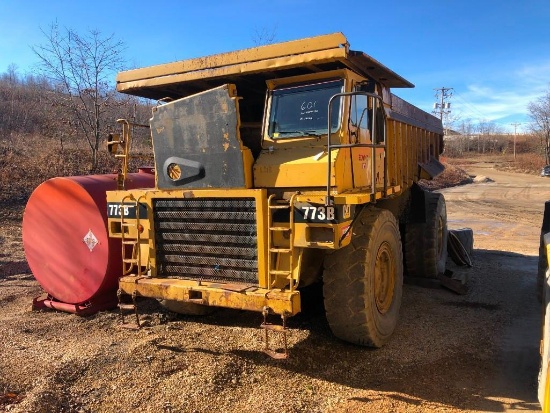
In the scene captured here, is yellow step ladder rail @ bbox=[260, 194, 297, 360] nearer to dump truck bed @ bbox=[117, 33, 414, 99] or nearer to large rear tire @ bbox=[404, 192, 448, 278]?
dump truck bed @ bbox=[117, 33, 414, 99]

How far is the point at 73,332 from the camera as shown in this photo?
5.23 m

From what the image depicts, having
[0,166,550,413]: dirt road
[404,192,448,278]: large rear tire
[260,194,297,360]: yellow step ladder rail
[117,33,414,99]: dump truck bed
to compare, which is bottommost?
[0,166,550,413]: dirt road

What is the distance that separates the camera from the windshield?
181 inches

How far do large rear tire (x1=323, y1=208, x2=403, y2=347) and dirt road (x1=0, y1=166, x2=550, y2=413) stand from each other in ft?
0.95

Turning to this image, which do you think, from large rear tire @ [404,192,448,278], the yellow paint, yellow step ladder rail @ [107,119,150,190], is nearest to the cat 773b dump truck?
the yellow paint

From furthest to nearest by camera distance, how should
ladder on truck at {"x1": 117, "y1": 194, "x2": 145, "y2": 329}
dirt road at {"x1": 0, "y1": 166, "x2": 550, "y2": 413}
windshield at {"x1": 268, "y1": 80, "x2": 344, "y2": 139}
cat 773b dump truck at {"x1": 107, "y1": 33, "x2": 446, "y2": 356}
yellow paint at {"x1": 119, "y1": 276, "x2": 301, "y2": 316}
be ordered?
ladder on truck at {"x1": 117, "y1": 194, "x2": 145, "y2": 329} < windshield at {"x1": 268, "y1": 80, "x2": 344, "y2": 139} < cat 773b dump truck at {"x1": 107, "y1": 33, "x2": 446, "y2": 356} < yellow paint at {"x1": 119, "y1": 276, "x2": 301, "y2": 316} < dirt road at {"x1": 0, "y1": 166, "x2": 550, "y2": 413}

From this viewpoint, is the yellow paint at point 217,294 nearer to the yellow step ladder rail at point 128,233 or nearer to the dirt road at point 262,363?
the yellow step ladder rail at point 128,233

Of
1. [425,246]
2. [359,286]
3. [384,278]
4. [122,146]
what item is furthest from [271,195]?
[425,246]

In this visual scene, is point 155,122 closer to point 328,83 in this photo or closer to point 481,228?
point 328,83

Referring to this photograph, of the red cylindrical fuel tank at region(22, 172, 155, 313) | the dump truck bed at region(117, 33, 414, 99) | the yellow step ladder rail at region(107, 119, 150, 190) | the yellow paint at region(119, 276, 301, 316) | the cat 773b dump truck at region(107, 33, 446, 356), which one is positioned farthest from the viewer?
the red cylindrical fuel tank at region(22, 172, 155, 313)

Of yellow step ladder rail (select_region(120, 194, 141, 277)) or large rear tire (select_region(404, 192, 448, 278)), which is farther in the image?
large rear tire (select_region(404, 192, 448, 278))

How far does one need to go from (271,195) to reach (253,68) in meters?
1.35

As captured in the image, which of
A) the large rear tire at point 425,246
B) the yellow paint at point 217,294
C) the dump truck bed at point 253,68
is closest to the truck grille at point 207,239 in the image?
the yellow paint at point 217,294

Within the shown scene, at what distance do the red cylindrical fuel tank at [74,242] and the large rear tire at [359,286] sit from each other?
285cm
